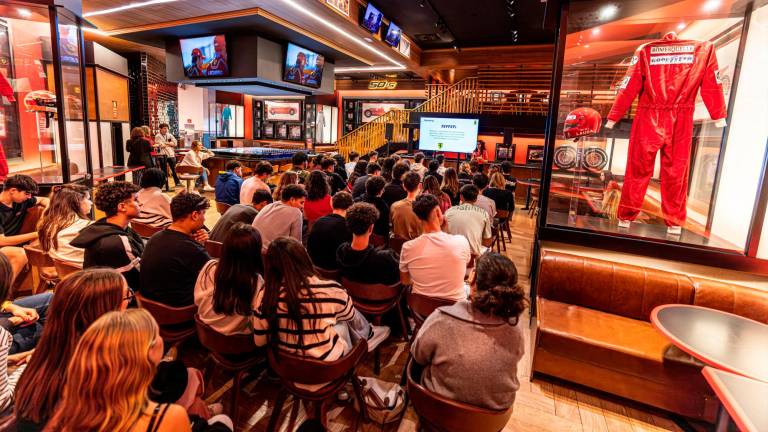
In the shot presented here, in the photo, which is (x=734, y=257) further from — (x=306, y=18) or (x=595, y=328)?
(x=306, y=18)

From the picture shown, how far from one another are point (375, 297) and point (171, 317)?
1.23 metres

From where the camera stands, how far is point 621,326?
2881mm

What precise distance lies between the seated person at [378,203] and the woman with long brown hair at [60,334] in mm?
2712

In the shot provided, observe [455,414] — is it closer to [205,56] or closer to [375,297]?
[375,297]

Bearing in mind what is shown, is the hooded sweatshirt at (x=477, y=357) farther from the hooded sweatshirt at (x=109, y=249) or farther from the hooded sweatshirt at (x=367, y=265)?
the hooded sweatshirt at (x=109, y=249)

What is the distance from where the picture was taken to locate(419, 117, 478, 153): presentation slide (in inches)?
422

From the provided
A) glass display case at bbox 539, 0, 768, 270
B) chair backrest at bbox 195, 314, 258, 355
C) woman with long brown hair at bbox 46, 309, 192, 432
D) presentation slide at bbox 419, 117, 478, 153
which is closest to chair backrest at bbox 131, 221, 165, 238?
chair backrest at bbox 195, 314, 258, 355

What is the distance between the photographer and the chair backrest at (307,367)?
181 cm

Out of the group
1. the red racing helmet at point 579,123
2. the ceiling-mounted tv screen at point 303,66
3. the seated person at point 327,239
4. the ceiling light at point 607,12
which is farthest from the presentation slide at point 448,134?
the seated person at point 327,239

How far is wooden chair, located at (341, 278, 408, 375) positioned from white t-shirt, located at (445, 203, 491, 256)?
41.1 inches

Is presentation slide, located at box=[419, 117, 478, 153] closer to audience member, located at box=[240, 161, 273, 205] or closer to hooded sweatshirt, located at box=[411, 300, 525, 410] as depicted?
audience member, located at box=[240, 161, 273, 205]

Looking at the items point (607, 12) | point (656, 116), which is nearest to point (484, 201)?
point (656, 116)

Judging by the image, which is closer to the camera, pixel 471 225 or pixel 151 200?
pixel 471 225

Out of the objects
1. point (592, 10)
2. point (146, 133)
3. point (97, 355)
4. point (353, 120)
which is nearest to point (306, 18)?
point (146, 133)
